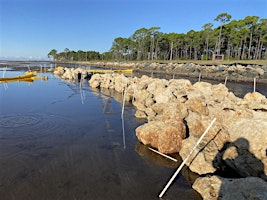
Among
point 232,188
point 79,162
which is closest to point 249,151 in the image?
point 232,188

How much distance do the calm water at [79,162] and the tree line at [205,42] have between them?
184ft

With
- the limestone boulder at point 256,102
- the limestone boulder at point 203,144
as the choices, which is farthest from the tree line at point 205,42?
the limestone boulder at point 203,144

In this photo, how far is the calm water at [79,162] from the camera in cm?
565

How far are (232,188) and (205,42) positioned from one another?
235 ft

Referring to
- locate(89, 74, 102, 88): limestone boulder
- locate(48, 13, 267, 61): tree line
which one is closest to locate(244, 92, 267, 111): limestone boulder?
locate(89, 74, 102, 88): limestone boulder

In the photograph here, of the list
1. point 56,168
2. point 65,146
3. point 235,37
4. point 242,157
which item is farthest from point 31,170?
point 235,37

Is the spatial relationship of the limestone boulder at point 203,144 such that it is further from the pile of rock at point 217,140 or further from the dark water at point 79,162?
the dark water at point 79,162

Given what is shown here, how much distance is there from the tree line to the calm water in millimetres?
56087

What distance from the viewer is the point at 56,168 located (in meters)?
6.71

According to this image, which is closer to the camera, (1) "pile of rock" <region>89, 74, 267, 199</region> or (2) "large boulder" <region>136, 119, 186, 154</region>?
(1) "pile of rock" <region>89, 74, 267, 199</region>

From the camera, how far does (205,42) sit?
226ft

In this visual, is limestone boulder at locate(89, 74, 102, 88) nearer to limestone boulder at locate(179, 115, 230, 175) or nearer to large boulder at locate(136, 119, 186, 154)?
large boulder at locate(136, 119, 186, 154)

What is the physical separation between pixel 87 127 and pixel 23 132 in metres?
3.08

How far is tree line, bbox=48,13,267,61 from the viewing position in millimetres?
55938
